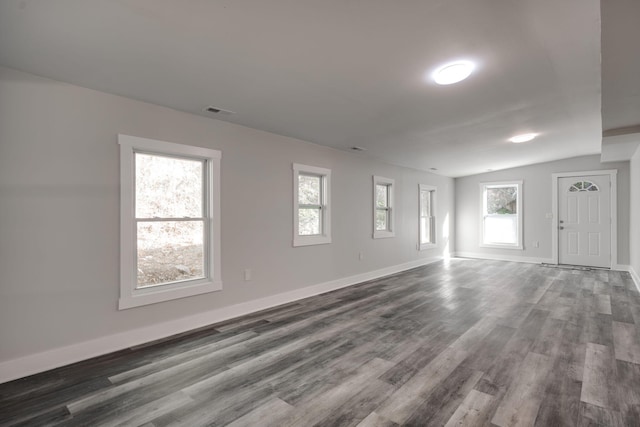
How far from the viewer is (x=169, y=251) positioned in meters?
3.32

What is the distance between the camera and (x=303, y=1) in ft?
5.97

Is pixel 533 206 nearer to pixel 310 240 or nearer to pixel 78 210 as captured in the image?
pixel 310 240

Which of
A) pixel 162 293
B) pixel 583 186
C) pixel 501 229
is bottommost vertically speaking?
Answer: pixel 162 293

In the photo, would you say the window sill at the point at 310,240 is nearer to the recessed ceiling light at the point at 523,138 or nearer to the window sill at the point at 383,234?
the window sill at the point at 383,234

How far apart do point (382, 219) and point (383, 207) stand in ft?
0.87

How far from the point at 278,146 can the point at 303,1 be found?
259cm

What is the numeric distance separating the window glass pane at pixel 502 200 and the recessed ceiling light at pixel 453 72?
6570 millimetres

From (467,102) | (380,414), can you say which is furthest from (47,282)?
A: (467,102)

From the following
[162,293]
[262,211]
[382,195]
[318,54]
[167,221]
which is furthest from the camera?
[382,195]

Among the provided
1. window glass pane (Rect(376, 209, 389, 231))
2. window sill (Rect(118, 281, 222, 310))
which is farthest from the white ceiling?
window glass pane (Rect(376, 209, 389, 231))

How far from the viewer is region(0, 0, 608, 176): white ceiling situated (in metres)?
1.90

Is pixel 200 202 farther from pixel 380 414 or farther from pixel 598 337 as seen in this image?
pixel 598 337

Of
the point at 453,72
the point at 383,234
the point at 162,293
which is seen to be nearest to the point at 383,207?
the point at 383,234

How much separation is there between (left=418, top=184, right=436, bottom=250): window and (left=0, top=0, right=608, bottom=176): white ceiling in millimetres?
4078
